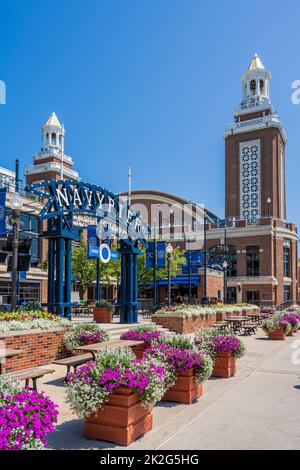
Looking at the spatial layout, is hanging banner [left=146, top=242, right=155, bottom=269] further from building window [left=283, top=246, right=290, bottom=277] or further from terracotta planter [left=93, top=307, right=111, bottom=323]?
building window [left=283, top=246, right=290, bottom=277]

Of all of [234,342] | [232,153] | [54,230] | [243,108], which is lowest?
[234,342]

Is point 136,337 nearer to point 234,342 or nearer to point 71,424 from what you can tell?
point 234,342

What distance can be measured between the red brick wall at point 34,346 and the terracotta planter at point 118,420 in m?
4.39

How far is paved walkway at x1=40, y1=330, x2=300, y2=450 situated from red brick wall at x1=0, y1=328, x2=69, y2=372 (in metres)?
Result: 0.57

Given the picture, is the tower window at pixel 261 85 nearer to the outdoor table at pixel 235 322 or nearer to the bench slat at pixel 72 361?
the outdoor table at pixel 235 322

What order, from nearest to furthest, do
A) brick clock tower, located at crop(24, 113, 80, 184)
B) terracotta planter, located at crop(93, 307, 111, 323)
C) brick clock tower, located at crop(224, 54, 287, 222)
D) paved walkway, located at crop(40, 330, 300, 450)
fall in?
paved walkway, located at crop(40, 330, 300, 450) < terracotta planter, located at crop(93, 307, 111, 323) < brick clock tower, located at crop(224, 54, 287, 222) < brick clock tower, located at crop(24, 113, 80, 184)

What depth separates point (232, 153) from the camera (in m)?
68.5

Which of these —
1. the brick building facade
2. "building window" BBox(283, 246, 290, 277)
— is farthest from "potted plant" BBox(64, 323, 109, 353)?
"building window" BBox(283, 246, 290, 277)

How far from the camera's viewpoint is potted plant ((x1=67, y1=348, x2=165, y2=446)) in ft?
18.3

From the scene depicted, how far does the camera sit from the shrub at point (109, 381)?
5.57 metres

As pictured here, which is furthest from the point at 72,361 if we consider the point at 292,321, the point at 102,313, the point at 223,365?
the point at 292,321

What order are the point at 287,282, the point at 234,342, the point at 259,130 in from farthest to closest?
1. the point at 259,130
2. the point at 287,282
3. the point at 234,342

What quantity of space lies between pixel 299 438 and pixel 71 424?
3222mm
